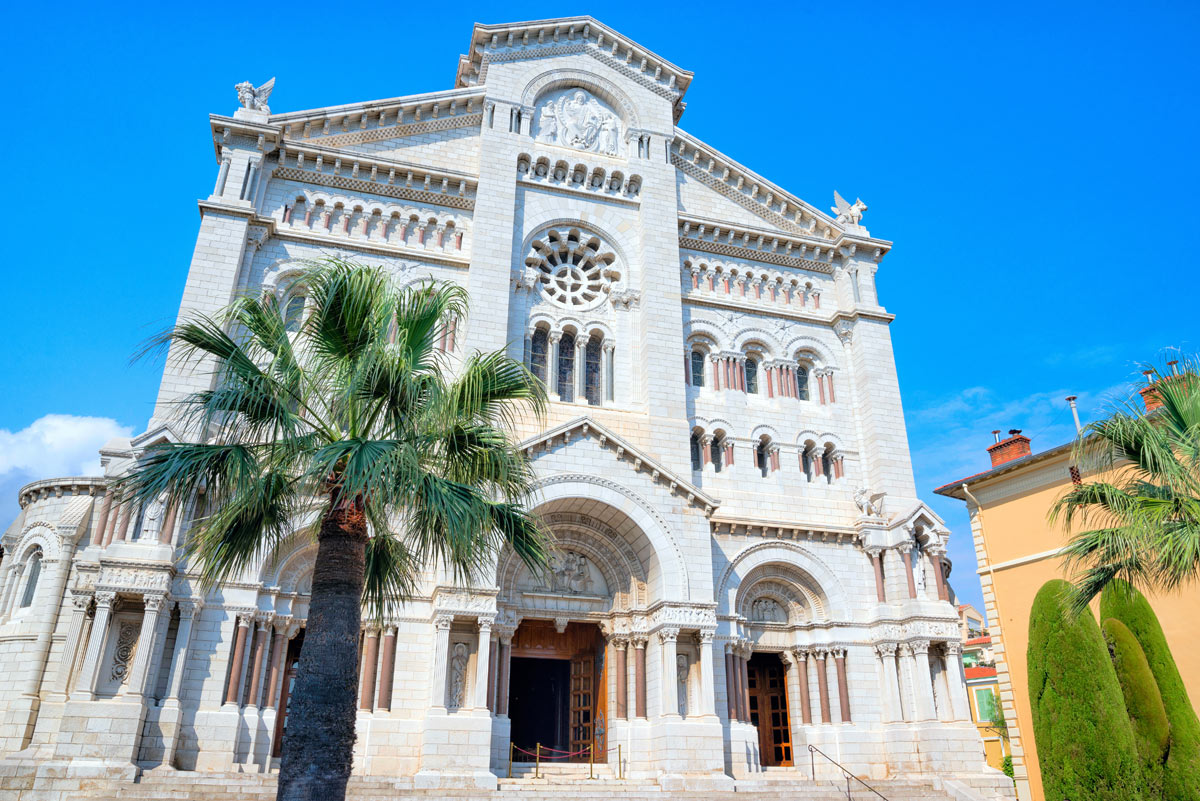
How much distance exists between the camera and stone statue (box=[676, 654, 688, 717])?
20.8 meters

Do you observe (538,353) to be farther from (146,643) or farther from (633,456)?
(146,643)

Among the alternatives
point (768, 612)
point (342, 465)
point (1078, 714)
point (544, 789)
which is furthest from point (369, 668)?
point (1078, 714)

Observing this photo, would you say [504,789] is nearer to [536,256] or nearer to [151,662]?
[151,662]

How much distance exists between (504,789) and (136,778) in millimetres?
7326

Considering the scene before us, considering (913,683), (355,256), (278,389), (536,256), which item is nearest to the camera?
(278,389)

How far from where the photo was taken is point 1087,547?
45.2 ft

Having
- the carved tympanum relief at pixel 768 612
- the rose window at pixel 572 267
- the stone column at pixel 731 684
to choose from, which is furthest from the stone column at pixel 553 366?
the stone column at pixel 731 684

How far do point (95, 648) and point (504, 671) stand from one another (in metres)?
8.82

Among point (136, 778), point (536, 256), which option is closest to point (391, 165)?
point (536, 256)

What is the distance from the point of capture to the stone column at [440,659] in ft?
61.0

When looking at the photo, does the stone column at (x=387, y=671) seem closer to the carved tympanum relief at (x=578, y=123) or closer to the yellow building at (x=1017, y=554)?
the carved tympanum relief at (x=578, y=123)

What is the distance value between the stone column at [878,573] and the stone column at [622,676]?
7.48 m

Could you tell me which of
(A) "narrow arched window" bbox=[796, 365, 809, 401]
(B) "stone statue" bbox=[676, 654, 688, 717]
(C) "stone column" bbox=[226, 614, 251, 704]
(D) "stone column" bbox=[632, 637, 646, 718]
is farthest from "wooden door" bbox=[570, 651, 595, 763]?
(A) "narrow arched window" bbox=[796, 365, 809, 401]

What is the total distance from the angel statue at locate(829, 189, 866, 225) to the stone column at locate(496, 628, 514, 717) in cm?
1855
